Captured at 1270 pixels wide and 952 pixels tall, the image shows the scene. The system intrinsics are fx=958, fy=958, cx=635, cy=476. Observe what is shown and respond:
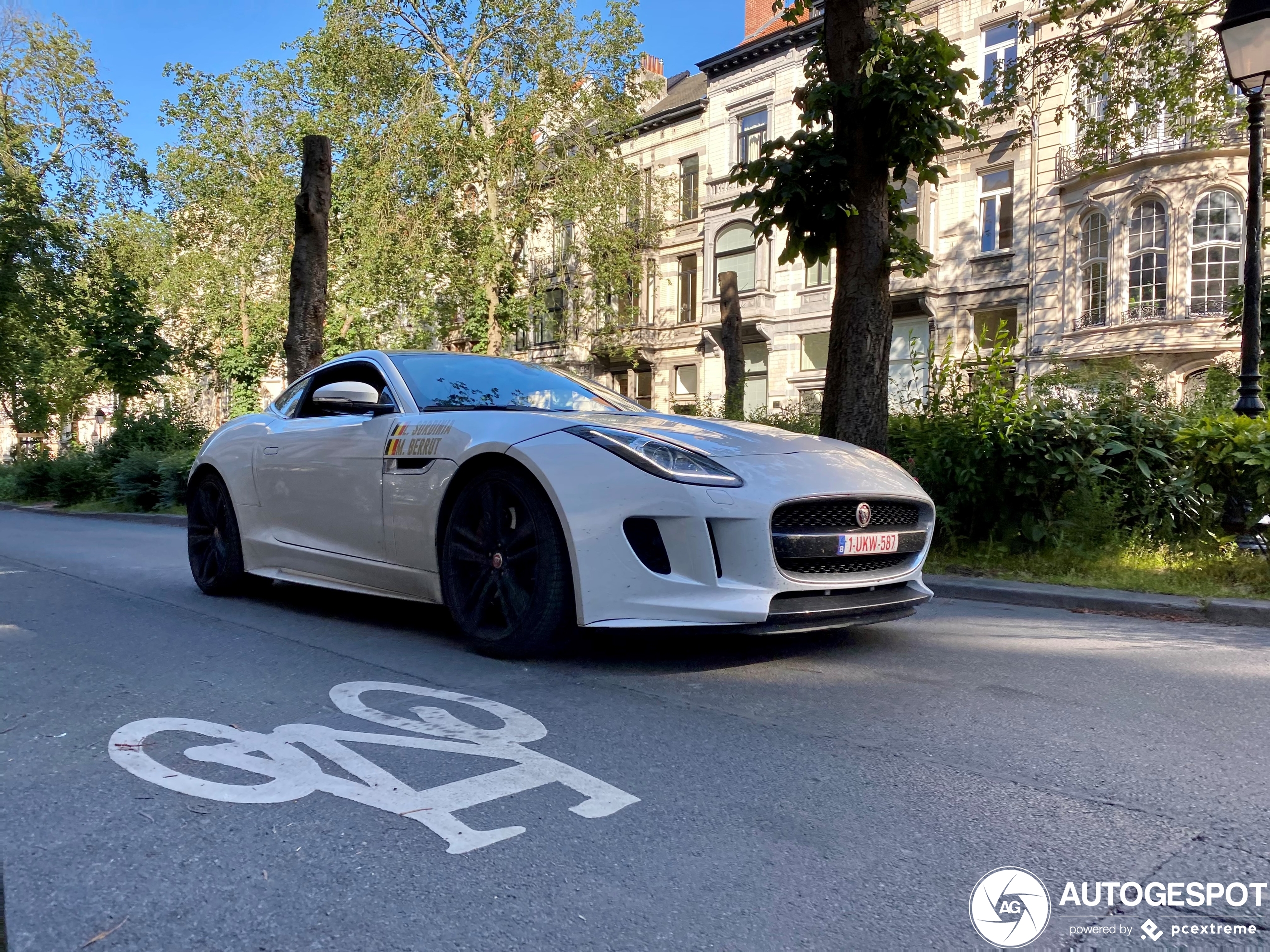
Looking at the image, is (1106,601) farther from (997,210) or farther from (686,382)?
(686,382)

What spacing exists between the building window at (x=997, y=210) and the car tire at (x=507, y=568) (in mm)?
25135

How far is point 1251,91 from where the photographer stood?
27.1ft

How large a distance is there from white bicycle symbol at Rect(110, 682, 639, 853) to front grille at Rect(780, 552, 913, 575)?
4.26 ft

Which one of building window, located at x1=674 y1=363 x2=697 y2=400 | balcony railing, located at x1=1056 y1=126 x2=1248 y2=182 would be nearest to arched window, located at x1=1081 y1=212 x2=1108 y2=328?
balcony railing, located at x1=1056 y1=126 x2=1248 y2=182

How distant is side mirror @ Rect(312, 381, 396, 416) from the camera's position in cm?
498

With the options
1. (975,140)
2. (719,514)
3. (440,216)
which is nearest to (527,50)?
(440,216)

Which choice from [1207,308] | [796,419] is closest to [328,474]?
[796,419]

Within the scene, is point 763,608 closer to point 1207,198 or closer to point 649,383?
point 1207,198

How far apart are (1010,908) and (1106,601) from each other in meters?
5.01

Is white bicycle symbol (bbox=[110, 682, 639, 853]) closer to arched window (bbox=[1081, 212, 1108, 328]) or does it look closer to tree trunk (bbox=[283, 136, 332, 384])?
tree trunk (bbox=[283, 136, 332, 384])

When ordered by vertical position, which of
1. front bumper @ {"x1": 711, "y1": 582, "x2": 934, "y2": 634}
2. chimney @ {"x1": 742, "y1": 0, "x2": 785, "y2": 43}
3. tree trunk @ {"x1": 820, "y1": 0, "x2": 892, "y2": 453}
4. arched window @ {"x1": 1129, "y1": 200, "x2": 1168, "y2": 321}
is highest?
chimney @ {"x1": 742, "y1": 0, "x2": 785, "y2": 43}

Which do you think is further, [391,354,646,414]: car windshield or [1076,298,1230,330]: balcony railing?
[1076,298,1230,330]: balcony railing

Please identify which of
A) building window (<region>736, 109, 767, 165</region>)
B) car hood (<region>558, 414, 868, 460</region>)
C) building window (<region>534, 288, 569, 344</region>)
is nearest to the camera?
car hood (<region>558, 414, 868, 460</region>)

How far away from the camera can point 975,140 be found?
1035 centimetres
